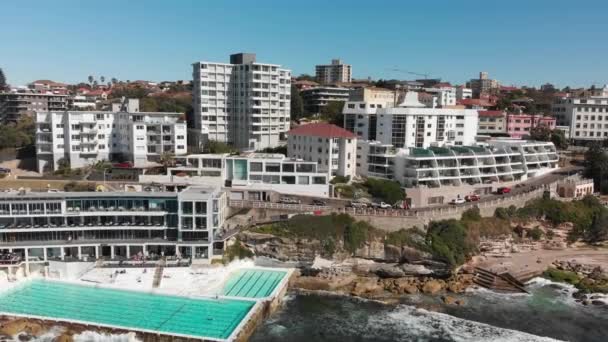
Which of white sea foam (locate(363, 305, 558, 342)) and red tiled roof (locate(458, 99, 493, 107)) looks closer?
white sea foam (locate(363, 305, 558, 342))

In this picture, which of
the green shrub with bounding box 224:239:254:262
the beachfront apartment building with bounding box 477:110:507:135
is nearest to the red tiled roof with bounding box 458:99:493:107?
the beachfront apartment building with bounding box 477:110:507:135

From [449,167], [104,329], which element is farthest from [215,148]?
[104,329]

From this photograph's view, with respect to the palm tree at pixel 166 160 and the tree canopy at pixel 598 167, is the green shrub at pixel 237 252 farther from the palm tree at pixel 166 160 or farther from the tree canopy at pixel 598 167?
the tree canopy at pixel 598 167

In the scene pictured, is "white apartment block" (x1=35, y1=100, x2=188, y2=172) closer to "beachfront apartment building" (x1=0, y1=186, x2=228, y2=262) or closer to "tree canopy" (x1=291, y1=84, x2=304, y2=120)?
"beachfront apartment building" (x1=0, y1=186, x2=228, y2=262)

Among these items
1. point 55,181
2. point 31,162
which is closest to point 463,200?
point 55,181

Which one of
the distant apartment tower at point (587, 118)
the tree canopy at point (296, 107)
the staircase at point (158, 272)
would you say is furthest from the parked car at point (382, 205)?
the distant apartment tower at point (587, 118)

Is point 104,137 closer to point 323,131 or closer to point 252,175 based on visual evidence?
point 252,175
